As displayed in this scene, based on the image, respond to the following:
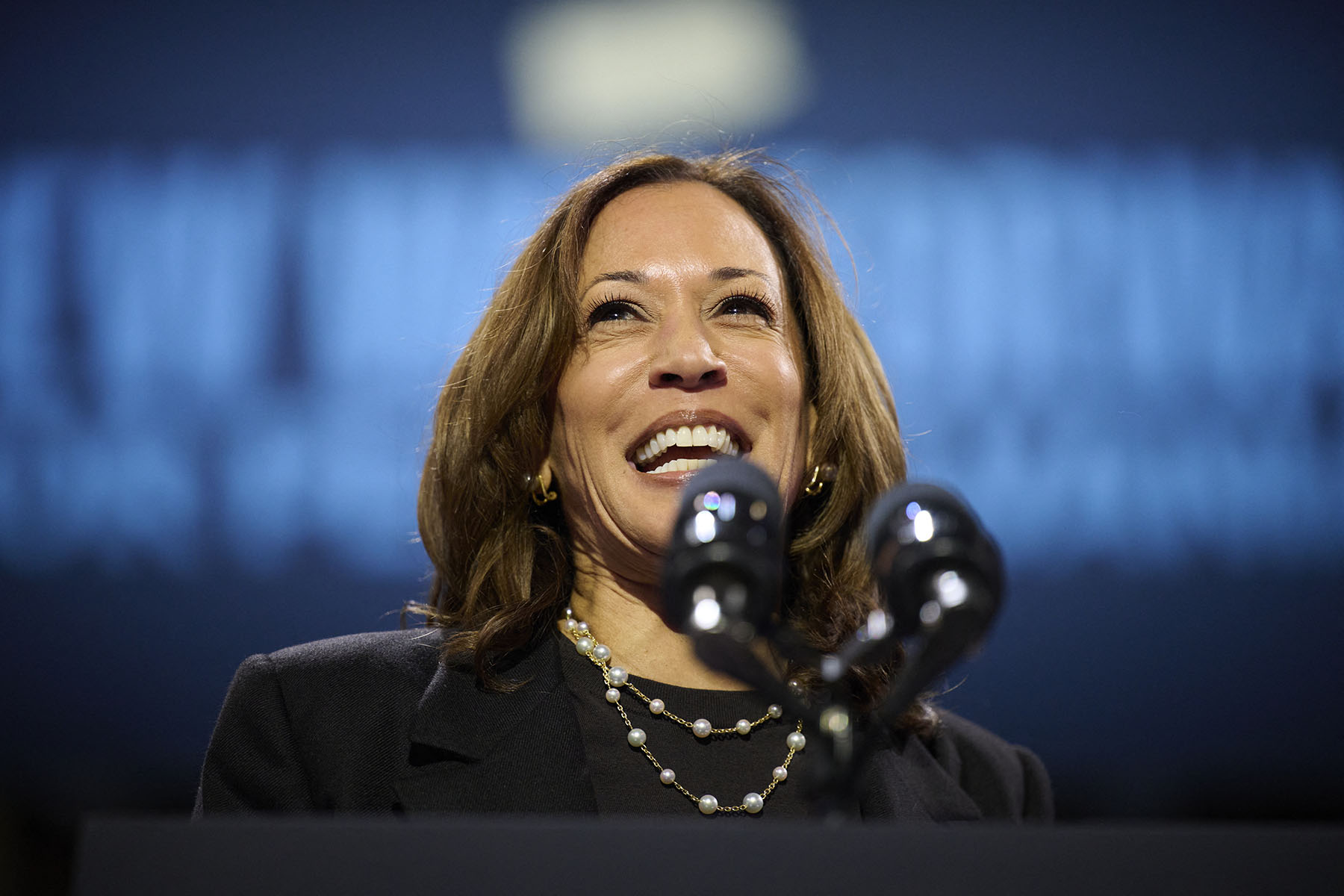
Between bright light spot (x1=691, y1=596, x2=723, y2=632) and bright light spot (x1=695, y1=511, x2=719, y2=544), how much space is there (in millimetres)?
44

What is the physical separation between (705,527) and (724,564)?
0.11 ft

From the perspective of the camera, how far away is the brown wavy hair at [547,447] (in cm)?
178

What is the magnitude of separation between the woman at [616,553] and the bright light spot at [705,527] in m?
0.76

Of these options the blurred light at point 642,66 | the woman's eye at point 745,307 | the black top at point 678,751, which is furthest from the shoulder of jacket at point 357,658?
the blurred light at point 642,66

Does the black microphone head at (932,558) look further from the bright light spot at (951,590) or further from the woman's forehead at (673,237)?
the woman's forehead at (673,237)

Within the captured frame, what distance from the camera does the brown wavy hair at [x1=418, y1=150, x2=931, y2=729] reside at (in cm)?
178

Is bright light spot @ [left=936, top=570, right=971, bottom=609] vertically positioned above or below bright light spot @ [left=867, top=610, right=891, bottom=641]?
above

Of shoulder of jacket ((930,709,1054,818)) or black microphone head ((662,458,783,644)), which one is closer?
black microphone head ((662,458,783,644))

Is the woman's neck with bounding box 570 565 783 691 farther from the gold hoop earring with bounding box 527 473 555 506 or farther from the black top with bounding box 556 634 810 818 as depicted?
the gold hoop earring with bounding box 527 473 555 506

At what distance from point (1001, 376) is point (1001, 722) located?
2.89 ft

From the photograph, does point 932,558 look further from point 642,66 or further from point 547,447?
point 642,66

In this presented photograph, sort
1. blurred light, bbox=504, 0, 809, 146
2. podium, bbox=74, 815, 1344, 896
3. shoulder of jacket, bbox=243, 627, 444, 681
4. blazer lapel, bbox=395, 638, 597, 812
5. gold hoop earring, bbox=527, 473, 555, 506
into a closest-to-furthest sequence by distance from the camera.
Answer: podium, bbox=74, 815, 1344, 896
blazer lapel, bbox=395, 638, 597, 812
shoulder of jacket, bbox=243, 627, 444, 681
gold hoop earring, bbox=527, 473, 555, 506
blurred light, bbox=504, 0, 809, 146

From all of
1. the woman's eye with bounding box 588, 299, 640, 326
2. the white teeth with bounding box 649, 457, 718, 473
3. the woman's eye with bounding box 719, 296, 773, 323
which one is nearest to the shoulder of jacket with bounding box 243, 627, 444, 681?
the white teeth with bounding box 649, 457, 718, 473

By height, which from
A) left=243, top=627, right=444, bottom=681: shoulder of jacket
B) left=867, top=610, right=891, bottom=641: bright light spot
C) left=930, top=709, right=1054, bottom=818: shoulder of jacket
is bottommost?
left=930, top=709, right=1054, bottom=818: shoulder of jacket
